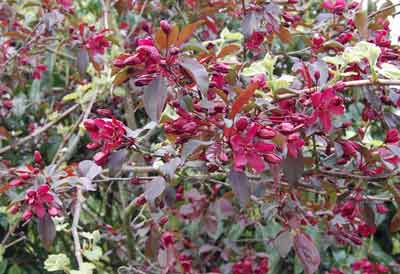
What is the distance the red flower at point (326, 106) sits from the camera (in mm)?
1045

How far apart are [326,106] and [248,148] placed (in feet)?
0.57

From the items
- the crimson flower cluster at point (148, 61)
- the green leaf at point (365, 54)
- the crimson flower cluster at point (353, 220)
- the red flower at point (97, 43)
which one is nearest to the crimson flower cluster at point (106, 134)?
the crimson flower cluster at point (148, 61)

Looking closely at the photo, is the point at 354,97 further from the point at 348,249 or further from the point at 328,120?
the point at 348,249

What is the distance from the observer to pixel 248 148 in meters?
0.99

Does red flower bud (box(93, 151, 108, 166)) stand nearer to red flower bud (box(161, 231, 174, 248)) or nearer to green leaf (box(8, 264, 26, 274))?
red flower bud (box(161, 231, 174, 248))

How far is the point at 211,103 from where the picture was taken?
3.48 feet

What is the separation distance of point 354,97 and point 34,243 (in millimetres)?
1302

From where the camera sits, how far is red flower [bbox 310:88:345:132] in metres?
1.04

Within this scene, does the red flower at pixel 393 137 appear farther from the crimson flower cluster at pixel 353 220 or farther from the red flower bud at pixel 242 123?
the red flower bud at pixel 242 123

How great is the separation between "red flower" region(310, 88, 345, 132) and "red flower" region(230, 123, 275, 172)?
123mm

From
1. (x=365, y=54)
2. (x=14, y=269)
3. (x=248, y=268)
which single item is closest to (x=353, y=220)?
(x=248, y=268)

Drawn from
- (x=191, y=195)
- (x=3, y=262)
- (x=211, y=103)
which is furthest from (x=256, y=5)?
(x=3, y=262)

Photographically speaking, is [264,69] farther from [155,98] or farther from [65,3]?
[65,3]

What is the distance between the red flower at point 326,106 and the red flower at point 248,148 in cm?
12
